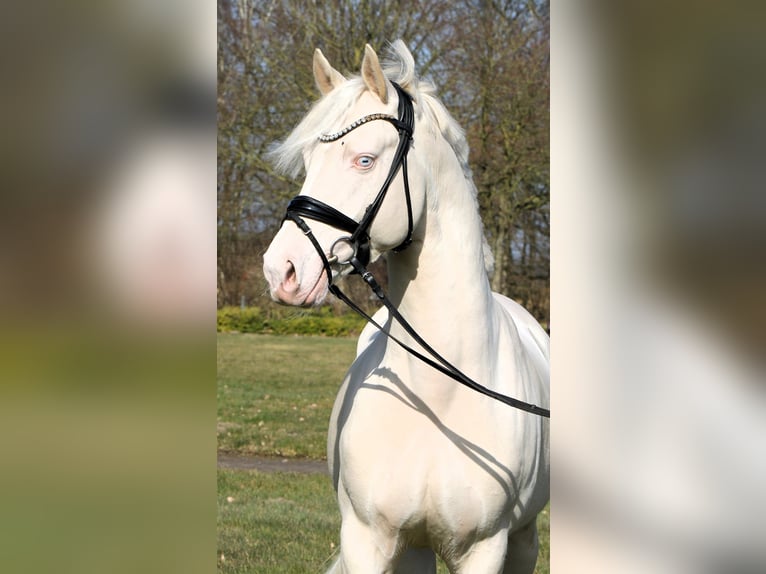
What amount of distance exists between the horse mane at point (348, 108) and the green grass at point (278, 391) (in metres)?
5.99

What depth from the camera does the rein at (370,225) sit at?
8.18 ft

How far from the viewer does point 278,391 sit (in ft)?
39.6

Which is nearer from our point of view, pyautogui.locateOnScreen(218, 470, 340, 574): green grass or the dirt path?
pyautogui.locateOnScreen(218, 470, 340, 574): green grass

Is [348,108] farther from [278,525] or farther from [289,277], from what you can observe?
[278,525]

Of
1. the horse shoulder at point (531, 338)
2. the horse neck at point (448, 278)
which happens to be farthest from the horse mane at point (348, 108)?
the horse shoulder at point (531, 338)

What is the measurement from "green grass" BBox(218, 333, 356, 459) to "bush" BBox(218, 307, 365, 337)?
39cm

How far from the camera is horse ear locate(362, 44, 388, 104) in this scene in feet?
8.57
